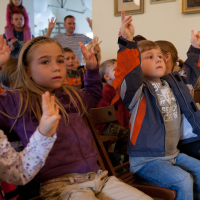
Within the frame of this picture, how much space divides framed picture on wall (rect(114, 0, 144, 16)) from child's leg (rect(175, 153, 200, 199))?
1.74 m

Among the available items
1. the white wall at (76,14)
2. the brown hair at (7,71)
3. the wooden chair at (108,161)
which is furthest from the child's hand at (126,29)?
the white wall at (76,14)

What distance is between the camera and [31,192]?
1.15m

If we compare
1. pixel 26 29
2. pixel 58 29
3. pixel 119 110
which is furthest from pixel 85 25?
pixel 119 110

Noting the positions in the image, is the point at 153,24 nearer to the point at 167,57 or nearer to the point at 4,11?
the point at 167,57

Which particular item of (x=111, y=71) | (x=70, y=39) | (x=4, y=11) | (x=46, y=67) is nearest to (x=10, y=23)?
(x=70, y=39)

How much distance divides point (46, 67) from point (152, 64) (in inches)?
22.8

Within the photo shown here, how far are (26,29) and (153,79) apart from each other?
2.45 meters

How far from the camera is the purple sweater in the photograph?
94 centimetres

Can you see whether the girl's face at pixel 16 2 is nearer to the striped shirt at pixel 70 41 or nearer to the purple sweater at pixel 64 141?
the striped shirt at pixel 70 41

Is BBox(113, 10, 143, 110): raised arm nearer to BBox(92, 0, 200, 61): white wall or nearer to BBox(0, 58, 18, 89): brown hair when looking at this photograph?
BBox(0, 58, 18, 89): brown hair

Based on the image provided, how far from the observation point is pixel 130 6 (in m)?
2.50

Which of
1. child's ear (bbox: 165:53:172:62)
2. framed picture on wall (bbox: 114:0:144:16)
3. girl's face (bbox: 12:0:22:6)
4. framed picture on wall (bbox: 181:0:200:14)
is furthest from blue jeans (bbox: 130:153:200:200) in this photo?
girl's face (bbox: 12:0:22:6)

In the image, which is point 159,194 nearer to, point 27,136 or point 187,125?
point 187,125

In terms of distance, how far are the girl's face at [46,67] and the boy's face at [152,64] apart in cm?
48
